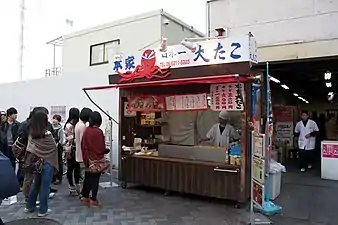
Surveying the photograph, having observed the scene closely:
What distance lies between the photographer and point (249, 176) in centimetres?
613

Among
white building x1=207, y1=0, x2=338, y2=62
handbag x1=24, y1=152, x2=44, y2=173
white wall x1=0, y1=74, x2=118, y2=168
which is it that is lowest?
handbag x1=24, y1=152, x2=44, y2=173

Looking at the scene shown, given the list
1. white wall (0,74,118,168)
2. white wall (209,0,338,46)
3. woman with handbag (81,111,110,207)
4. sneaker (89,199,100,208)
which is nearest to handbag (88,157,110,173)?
woman with handbag (81,111,110,207)

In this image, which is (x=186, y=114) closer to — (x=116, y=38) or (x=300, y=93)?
(x=116, y=38)

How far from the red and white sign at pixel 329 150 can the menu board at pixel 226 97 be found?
13.6 ft

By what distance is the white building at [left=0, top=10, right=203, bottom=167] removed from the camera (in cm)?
1090

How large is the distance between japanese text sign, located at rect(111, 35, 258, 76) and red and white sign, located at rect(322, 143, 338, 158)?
426 cm

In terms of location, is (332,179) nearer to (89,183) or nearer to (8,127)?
(89,183)

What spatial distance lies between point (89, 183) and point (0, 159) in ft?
9.07

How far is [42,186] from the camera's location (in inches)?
213

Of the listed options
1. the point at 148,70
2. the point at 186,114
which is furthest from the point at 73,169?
the point at 186,114

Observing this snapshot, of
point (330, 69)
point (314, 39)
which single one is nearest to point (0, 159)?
point (314, 39)

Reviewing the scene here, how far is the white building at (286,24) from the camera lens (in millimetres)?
8451

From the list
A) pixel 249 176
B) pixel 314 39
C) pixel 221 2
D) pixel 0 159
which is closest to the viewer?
pixel 0 159

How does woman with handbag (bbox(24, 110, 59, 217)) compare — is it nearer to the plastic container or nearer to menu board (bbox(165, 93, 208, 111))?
menu board (bbox(165, 93, 208, 111))
